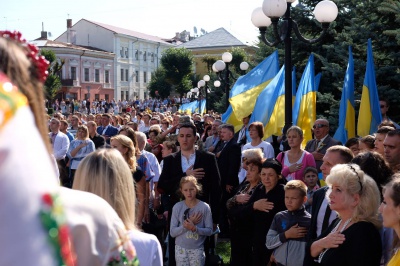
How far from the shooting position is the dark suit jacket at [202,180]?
6723mm

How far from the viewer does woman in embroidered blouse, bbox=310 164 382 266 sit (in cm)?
372

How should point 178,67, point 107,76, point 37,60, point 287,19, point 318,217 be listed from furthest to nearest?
point 107,76
point 178,67
point 287,19
point 318,217
point 37,60

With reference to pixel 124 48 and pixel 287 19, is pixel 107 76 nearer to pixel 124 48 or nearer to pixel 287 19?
pixel 124 48

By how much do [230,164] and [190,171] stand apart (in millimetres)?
2156

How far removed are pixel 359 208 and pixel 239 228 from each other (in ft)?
8.66

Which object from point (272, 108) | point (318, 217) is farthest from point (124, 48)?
point (318, 217)

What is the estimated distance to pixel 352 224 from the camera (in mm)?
3828

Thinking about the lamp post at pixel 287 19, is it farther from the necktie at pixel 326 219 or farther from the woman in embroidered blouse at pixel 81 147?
the necktie at pixel 326 219

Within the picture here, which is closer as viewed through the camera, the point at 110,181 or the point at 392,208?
the point at 110,181

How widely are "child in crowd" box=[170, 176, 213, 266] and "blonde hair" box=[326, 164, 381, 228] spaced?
2.56 metres

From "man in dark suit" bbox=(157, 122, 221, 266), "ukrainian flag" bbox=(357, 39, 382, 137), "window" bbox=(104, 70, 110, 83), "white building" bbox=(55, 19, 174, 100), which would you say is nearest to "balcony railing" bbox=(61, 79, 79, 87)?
"window" bbox=(104, 70, 110, 83)

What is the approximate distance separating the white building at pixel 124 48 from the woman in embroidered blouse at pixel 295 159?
74.6m

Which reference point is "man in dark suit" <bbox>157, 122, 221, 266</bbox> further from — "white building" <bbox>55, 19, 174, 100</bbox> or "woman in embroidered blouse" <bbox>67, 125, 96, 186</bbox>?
"white building" <bbox>55, 19, 174, 100</bbox>

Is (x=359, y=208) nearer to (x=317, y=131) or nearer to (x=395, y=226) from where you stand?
(x=395, y=226)
